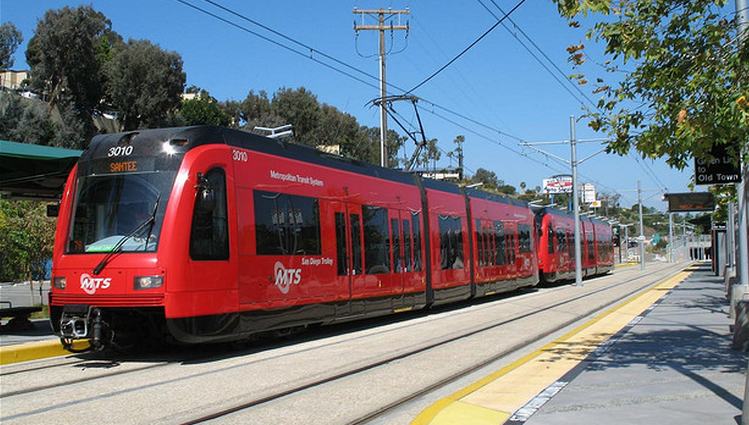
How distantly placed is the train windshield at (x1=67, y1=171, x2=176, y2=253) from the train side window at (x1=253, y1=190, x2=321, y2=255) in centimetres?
181

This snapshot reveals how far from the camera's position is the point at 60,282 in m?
10.6

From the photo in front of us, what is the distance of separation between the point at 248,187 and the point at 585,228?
3545 centimetres

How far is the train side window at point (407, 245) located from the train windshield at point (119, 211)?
7.95 m

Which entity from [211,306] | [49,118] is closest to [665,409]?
[211,306]

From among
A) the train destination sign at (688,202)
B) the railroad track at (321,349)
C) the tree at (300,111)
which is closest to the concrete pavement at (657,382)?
the railroad track at (321,349)

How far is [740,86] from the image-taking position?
25.9 ft

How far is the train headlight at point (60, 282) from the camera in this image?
10.5m

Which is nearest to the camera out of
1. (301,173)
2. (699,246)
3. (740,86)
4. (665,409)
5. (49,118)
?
(665,409)

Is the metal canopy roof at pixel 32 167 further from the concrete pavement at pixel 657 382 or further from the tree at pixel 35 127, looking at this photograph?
the tree at pixel 35 127

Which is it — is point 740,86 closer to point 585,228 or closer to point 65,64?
point 585,228

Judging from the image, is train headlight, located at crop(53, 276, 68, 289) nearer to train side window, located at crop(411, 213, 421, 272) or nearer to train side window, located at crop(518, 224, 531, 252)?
train side window, located at crop(411, 213, 421, 272)

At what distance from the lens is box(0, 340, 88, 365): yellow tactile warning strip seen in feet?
34.7

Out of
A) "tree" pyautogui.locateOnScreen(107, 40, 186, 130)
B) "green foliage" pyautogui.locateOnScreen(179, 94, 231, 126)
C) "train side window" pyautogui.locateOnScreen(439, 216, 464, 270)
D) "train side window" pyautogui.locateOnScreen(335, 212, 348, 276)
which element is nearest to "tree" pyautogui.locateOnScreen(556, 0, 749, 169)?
"train side window" pyautogui.locateOnScreen(335, 212, 348, 276)

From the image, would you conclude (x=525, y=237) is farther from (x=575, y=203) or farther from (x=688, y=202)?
(x=688, y=202)
